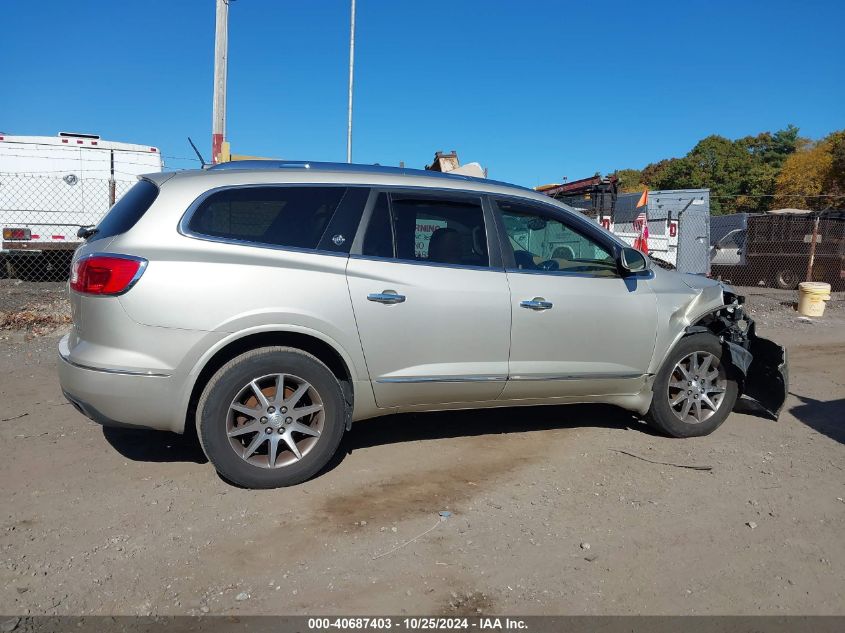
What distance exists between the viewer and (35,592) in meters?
2.77

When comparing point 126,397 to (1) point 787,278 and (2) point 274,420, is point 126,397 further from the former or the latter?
(1) point 787,278

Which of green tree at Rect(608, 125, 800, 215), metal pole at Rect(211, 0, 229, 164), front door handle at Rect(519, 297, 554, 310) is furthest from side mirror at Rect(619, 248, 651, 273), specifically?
green tree at Rect(608, 125, 800, 215)

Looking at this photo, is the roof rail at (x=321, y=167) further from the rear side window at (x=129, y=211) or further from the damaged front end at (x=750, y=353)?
the damaged front end at (x=750, y=353)

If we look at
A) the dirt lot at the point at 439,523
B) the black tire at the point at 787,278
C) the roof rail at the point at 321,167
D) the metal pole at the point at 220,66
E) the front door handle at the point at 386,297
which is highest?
the metal pole at the point at 220,66

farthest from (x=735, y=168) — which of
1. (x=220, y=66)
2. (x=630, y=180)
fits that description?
(x=220, y=66)

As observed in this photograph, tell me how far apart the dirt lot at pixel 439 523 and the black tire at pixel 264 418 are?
0.42ft

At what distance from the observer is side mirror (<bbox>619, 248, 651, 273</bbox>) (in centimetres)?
460

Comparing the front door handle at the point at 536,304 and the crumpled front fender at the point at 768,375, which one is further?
the crumpled front fender at the point at 768,375

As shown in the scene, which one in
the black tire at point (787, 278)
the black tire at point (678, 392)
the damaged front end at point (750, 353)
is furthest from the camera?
the black tire at point (787, 278)

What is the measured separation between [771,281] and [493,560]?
18.4m

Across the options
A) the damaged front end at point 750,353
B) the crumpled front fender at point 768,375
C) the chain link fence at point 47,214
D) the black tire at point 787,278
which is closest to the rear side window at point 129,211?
the damaged front end at point 750,353

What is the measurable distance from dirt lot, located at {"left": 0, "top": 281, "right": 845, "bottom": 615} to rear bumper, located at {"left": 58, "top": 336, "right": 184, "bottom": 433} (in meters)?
0.46

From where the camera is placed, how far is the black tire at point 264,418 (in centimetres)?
367

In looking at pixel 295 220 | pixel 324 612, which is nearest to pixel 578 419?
pixel 295 220
